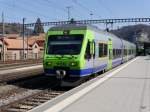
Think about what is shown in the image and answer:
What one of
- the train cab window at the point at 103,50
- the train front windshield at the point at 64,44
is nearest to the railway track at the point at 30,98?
the train front windshield at the point at 64,44

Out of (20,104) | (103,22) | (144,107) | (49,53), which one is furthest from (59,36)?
(103,22)

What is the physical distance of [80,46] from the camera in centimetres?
1691

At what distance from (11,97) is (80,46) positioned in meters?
3.93

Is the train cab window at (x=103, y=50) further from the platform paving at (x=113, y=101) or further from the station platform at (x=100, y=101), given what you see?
the platform paving at (x=113, y=101)

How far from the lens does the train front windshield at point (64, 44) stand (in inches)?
670

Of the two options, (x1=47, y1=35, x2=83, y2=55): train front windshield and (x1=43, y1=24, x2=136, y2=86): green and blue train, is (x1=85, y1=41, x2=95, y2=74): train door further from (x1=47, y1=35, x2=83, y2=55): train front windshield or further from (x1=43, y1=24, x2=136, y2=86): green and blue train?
(x1=47, y1=35, x2=83, y2=55): train front windshield

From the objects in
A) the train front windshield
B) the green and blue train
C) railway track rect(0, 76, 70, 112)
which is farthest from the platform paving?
the train front windshield

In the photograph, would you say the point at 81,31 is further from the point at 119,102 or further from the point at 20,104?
the point at 119,102

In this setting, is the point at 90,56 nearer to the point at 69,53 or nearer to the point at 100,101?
the point at 69,53

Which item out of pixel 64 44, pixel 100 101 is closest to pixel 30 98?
pixel 64 44

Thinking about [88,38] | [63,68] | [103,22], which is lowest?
[63,68]

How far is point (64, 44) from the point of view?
17.2 m

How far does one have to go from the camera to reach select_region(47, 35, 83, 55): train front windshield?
1702 cm

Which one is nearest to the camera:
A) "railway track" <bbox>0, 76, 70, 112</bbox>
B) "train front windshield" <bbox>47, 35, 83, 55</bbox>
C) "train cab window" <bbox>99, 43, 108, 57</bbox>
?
"railway track" <bbox>0, 76, 70, 112</bbox>
